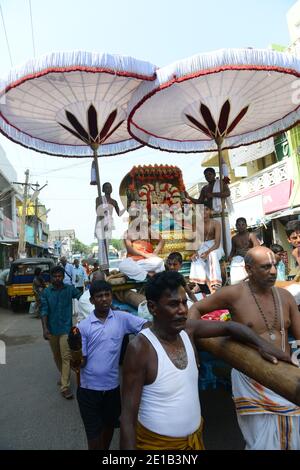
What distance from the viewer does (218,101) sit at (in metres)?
5.39

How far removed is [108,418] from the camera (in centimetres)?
294

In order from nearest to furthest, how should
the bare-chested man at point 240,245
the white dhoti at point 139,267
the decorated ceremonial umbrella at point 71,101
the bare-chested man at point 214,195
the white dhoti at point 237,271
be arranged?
the decorated ceremonial umbrella at point 71,101
the white dhoti at point 237,271
the white dhoti at point 139,267
the bare-chested man at point 240,245
the bare-chested man at point 214,195

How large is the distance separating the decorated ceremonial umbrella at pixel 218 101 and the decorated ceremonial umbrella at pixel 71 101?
0.38 metres

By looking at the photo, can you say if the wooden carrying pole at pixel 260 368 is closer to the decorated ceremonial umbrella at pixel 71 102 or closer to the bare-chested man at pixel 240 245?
the bare-chested man at pixel 240 245

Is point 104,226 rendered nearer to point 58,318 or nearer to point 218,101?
point 58,318

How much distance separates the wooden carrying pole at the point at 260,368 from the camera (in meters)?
1.66

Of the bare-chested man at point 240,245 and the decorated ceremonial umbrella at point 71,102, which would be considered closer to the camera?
the decorated ceremonial umbrella at point 71,102

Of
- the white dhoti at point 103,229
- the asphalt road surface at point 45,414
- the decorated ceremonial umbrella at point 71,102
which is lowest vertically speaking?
the asphalt road surface at point 45,414

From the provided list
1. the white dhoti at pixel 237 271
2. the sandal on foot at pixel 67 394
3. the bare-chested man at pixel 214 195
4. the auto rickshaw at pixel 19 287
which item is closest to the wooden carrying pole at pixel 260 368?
the white dhoti at pixel 237 271

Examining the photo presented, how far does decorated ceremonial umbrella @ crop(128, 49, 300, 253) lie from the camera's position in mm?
4320

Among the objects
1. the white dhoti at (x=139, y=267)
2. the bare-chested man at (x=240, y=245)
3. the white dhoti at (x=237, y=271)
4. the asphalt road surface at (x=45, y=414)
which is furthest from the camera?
the bare-chested man at (x=240, y=245)

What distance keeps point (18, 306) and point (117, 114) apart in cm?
934

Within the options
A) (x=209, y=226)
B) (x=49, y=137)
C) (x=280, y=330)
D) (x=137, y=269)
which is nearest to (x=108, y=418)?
(x=280, y=330)

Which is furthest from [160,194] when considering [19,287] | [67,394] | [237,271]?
[19,287]
